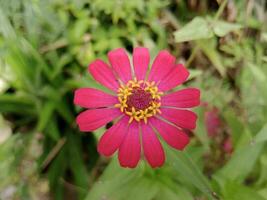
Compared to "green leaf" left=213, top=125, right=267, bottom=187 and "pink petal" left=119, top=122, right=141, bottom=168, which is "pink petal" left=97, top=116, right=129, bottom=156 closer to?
"pink petal" left=119, top=122, right=141, bottom=168

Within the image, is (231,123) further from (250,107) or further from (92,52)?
(92,52)

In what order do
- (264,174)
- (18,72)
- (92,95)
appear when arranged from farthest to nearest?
1. (18,72)
2. (264,174)
3. (92,95)

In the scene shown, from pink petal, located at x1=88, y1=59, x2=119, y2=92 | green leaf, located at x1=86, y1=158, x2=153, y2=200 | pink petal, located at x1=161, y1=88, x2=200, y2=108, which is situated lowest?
green leaf, located at x1=86, y1=158, x2=153, y2=200

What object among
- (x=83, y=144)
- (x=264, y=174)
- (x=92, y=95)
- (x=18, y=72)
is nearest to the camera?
(x=92, y=95)

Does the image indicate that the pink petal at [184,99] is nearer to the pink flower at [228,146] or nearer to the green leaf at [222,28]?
the green leaf at [222,28]

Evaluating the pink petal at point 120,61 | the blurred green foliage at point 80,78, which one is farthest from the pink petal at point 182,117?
the blurred green foliage at point 80,78

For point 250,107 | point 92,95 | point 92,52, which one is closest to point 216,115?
point 250,107

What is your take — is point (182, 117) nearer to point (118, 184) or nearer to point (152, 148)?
point (152, 148)

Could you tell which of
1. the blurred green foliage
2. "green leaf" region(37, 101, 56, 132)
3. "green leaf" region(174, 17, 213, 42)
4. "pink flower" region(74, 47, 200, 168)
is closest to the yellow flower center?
"pink flower" region(74, 47, 200, 168)
